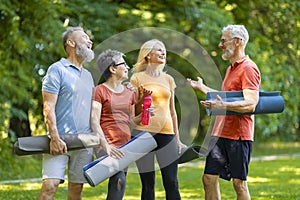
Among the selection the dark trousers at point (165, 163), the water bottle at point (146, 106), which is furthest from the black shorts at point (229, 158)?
the water bottle at point (146, 106)

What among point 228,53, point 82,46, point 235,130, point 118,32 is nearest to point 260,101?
point 235,130

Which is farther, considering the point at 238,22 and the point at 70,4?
the point at 238,22

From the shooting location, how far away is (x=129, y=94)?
595cm

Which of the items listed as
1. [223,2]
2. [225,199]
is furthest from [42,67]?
[225,199]

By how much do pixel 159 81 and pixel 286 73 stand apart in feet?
29.4

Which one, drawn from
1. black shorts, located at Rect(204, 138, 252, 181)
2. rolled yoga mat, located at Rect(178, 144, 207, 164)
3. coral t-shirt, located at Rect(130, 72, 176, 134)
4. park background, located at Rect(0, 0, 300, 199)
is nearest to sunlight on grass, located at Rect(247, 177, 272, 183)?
park background, located at Rect(0, 0, 300, 199)

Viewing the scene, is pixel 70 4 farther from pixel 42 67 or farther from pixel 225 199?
pixel 225 199

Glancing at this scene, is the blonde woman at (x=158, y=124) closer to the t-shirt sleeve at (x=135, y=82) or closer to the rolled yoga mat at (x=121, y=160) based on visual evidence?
the t-shirt sleeve at (x=135, y=82)

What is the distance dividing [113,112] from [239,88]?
1099 mm

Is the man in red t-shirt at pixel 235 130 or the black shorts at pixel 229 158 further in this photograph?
the black shorts at pixel 229 158

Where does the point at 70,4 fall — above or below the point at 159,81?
above

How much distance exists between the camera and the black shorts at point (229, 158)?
5891 millimetres

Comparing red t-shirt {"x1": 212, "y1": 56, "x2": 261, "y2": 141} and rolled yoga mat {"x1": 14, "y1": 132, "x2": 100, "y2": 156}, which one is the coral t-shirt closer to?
red t-shirt {"x1": 212, "y1": 56, "x2": 261, "y2": 141}

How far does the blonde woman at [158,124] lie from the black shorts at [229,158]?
328 millimetres
